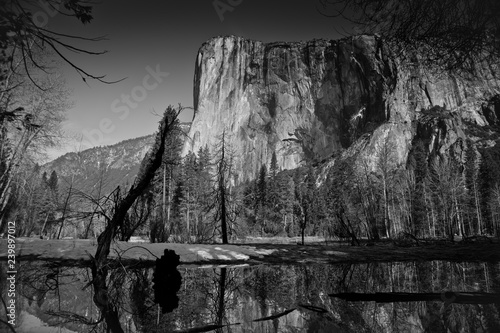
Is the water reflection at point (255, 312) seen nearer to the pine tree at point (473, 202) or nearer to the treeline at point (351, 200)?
the treeline at point (351, 200)

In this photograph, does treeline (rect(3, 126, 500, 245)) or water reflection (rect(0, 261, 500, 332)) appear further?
treeline (rect(3, 126, 500, 245))

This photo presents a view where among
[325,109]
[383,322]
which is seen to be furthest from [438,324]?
[325,109]

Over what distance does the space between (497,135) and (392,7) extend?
10217 cm

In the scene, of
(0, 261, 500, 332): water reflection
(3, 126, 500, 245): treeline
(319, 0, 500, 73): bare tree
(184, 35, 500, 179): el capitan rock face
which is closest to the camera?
(0, 261, 500, 332): water reflection

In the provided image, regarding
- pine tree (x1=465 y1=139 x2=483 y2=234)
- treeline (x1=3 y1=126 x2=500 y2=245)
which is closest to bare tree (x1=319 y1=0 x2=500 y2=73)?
treeline (x1=3 y1=126 x2=500 y2=245)

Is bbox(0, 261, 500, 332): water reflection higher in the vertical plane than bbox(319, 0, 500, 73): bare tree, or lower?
lower

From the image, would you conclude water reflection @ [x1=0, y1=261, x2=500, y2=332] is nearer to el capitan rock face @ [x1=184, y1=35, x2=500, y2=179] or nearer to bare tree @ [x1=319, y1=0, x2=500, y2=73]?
bare tree @ [x1=319, y1=0, x2=500, y2=73]

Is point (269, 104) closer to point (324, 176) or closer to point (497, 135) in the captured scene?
point (324, 176)

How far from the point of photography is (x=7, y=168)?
15.8m

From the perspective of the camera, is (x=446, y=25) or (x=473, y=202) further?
(x=473, y=202)

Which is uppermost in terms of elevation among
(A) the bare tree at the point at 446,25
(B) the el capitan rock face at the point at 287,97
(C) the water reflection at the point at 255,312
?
(B) the el capitan rock face at the point at 287,97

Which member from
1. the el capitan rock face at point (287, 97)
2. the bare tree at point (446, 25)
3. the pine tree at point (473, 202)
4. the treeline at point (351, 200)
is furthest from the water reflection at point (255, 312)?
the el capitan rock face at point (287, 97)

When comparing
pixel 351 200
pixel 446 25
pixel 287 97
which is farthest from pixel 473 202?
pixel 287 97

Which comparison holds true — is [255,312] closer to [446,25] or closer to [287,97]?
[446,25]
